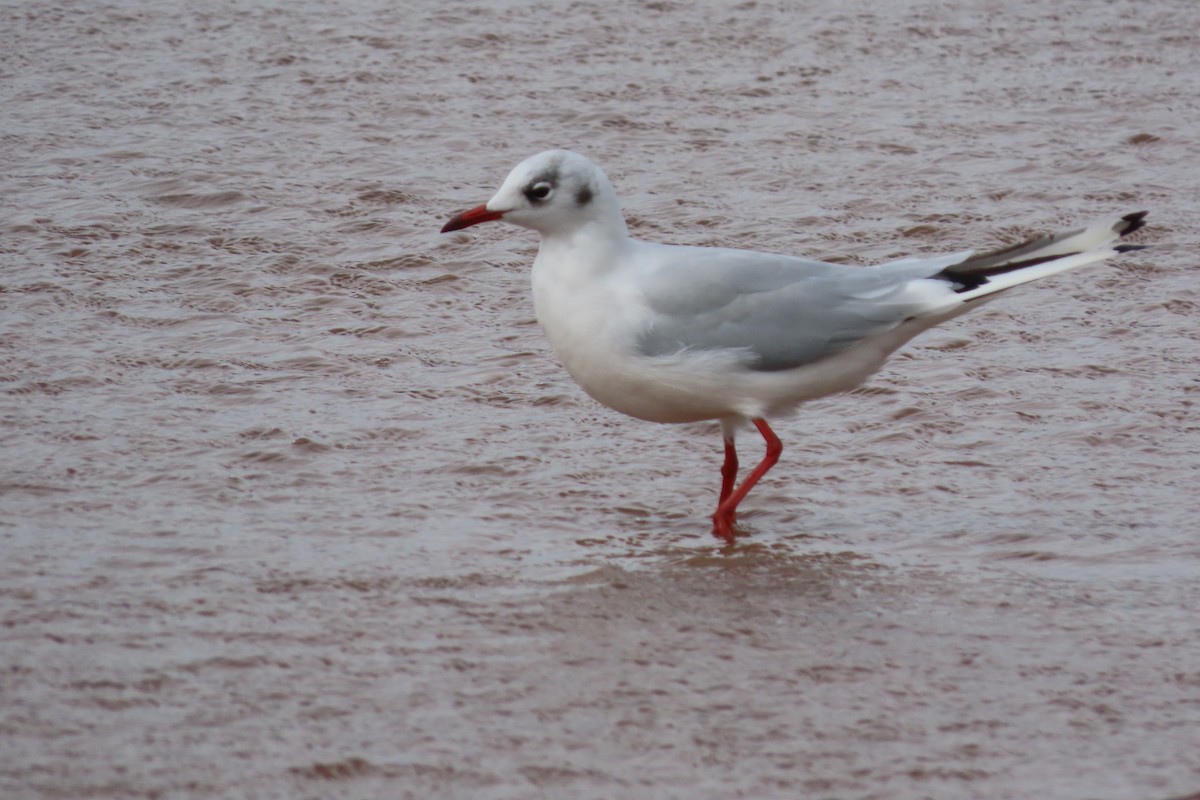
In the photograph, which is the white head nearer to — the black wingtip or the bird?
the bird

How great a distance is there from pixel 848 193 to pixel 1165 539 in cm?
358

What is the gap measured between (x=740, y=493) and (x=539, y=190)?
3.81 ft

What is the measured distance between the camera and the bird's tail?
5.48 m

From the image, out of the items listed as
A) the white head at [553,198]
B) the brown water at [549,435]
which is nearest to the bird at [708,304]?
the white head at [553,198]

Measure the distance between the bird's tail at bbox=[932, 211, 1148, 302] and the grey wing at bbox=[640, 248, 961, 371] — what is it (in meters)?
0.18

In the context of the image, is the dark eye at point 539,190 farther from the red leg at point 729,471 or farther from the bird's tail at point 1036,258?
the bird's tail at point 1036,258

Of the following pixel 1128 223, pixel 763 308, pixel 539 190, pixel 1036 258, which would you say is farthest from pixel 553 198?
pixel 1128 223

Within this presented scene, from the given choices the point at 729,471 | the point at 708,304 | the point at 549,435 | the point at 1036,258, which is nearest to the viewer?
the point at 708,304

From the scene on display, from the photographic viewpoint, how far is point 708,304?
5.48 meters

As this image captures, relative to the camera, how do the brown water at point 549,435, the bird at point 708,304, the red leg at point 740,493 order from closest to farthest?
the brown water at point 549,435 < the bird at point 708,304 < the red leg at point 740,493

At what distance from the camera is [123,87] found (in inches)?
390

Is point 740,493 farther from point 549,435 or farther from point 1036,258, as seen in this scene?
point 1036,258

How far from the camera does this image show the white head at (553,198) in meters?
5.48

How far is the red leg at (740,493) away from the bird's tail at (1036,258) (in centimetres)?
76
